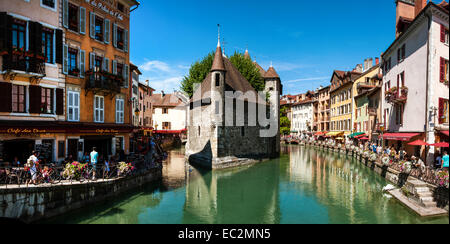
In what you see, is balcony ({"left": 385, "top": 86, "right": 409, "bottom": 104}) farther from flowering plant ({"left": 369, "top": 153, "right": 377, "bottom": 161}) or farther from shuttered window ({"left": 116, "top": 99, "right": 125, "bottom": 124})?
shuttered window ({"left": 116, "top": 99, "right": 125, "bottom": 124})

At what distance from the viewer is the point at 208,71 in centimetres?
3353

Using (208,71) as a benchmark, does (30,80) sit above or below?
below

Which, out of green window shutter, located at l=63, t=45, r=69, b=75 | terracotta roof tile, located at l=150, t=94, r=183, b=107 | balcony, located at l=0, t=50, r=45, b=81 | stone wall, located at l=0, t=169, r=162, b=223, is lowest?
stone wall, located at l=0, t=169, r=162, b=223

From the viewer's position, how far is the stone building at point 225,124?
86.9 feet

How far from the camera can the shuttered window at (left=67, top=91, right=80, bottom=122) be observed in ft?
50.2

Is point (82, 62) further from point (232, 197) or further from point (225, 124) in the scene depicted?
point (225, 124)

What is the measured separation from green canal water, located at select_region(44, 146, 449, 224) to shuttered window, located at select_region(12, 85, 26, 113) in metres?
6.10

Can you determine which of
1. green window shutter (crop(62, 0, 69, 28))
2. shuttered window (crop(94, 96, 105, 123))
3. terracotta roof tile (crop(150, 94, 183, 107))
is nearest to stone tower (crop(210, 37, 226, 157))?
shuttered window (crop(94, 96, 105, 123))

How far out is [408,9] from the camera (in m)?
23.6

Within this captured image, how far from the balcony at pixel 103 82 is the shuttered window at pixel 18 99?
3.43 m

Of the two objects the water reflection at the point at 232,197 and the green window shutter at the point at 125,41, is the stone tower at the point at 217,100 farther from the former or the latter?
the green window shutter at the point at 125,41

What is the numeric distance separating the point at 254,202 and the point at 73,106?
1217cm

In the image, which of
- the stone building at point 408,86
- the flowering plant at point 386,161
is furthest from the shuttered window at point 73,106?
the flowering plant at point 386,161

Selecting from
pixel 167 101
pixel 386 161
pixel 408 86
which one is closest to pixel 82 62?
pixel 408 86
